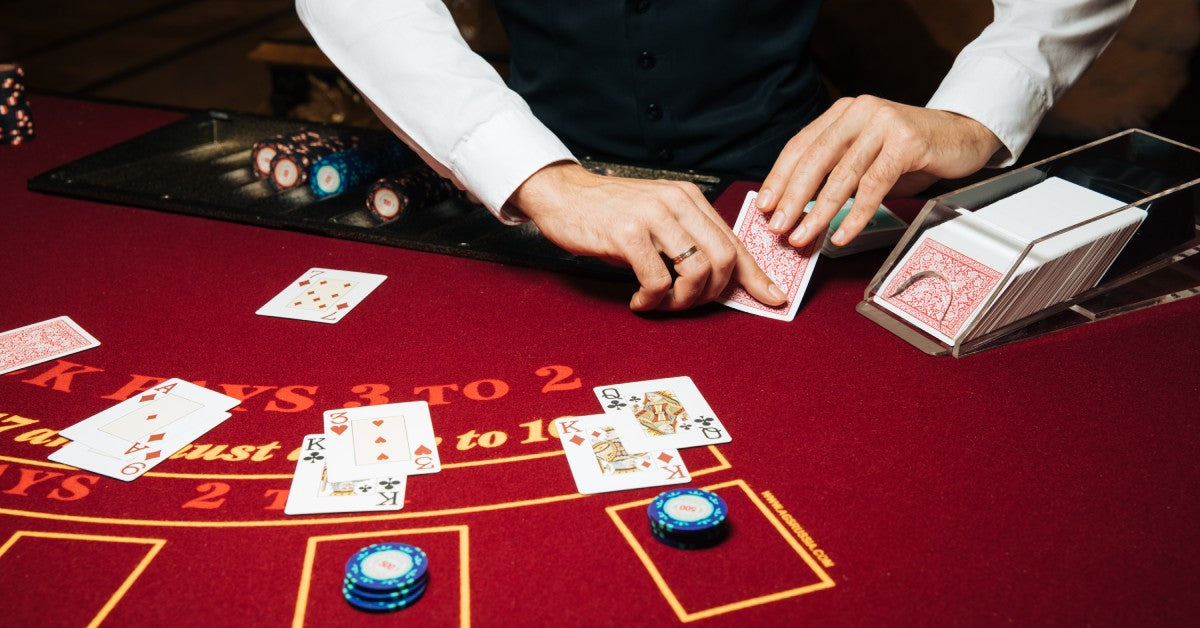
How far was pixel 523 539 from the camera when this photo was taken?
89 centimetres

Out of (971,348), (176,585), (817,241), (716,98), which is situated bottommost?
(176,585)

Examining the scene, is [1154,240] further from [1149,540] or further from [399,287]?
[399,287]

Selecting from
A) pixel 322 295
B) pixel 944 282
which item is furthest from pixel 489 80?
pixel 944 282

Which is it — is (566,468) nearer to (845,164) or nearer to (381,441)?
(381,441)

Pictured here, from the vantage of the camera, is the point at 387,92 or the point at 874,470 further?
the point at 387,92

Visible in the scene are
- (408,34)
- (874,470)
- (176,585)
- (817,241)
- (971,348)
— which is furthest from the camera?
(408,34)

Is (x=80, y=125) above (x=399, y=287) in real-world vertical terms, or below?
above

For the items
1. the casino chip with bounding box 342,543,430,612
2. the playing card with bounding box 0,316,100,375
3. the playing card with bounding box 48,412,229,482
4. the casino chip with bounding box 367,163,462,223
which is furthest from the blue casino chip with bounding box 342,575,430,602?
the casino chip with bounding box 367,163,462,223

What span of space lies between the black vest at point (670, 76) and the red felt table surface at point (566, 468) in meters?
0.54

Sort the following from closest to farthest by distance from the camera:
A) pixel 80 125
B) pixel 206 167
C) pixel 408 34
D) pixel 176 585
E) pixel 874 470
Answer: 1. pixel 176 585
2. pixel 874 470
3. pixel 408 34
4. pixel 206 167
5. pixel 80 125

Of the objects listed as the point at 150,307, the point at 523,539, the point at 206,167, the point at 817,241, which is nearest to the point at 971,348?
the point at 817,241

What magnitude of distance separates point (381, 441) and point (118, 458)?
0.30m

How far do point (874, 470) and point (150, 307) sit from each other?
1.08m

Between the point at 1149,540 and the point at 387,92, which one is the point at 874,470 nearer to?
the point at 1149,540
